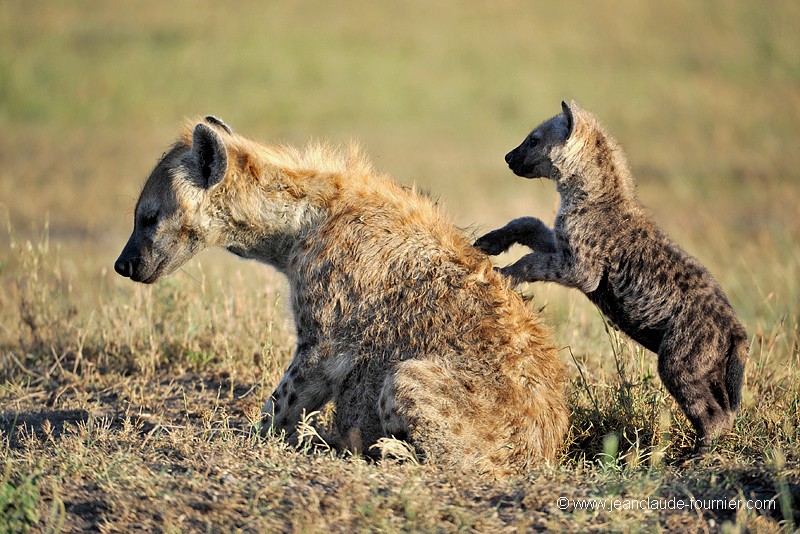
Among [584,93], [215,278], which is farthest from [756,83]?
[215,278]

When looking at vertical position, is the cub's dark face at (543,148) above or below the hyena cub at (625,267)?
above

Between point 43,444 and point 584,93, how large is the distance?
1814 centimetres

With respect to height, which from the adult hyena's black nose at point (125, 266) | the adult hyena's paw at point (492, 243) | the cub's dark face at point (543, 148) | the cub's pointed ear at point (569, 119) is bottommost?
the adult hyena's black nose at point (125, 266)

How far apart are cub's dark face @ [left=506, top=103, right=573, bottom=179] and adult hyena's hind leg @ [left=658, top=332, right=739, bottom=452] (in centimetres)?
136

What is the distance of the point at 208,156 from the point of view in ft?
16.4

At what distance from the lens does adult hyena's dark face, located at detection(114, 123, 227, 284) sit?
16.3ft

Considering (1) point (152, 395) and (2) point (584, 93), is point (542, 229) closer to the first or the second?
(1) point (152, 395)

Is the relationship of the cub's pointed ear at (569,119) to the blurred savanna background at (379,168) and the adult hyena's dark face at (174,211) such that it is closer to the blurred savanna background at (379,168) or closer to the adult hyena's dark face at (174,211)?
the blurred savanna background at (379,168)

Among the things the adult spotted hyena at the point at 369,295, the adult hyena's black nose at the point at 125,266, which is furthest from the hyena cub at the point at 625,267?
the adult hyena's black nose at the point at 125,266

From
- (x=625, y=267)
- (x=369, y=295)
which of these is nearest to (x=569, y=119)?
(x=625, y=267)

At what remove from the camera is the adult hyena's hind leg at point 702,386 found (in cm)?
473

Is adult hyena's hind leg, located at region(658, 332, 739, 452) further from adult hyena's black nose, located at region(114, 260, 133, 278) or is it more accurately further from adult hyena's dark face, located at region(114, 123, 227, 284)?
adult hyena's black nose, located at region(114, 260, 133, 278)

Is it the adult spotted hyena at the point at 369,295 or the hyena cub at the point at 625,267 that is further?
the hyena cub at the point at 625,267

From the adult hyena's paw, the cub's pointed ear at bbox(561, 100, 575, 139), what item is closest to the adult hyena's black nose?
the adult hyena's paw
